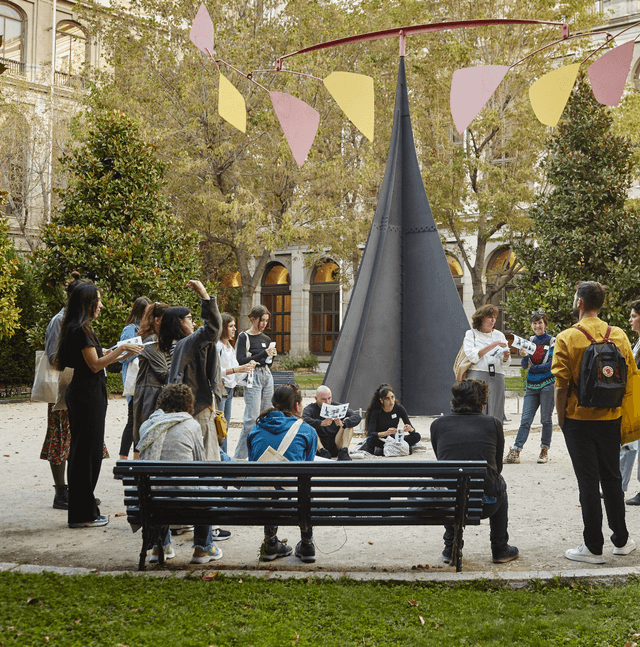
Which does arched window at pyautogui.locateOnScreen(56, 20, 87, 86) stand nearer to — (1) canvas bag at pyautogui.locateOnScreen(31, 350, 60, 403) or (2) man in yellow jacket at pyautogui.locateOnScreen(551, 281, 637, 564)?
(1) canvas bag at pyautogui.locateOnScreen(31, 350, 60, 403)

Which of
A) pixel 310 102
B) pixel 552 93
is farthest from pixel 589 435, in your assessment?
pixel 310 102

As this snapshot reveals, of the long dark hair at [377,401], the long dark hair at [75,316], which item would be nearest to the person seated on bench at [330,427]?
the long dark hair at [377,401]

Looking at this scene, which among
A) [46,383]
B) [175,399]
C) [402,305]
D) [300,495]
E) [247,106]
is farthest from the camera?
[247,106]

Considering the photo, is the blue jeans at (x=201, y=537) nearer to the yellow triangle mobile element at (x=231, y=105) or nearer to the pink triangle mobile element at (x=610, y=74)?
the yellow triangle mobile element at (x=231, y=105)

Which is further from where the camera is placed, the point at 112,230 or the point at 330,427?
the point at 112,230

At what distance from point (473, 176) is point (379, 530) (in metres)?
17.1

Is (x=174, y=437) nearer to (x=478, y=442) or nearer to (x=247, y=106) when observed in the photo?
(x=478, y=442)

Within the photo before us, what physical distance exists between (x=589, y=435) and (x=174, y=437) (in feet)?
9.05

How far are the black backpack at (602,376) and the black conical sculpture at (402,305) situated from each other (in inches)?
110

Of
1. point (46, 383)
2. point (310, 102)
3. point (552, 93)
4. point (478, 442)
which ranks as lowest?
point (478, 442)

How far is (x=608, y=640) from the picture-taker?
11.4 feet

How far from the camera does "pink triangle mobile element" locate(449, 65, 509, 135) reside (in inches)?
258

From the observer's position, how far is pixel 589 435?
4.73m

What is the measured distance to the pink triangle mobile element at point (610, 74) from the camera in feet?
20.5
